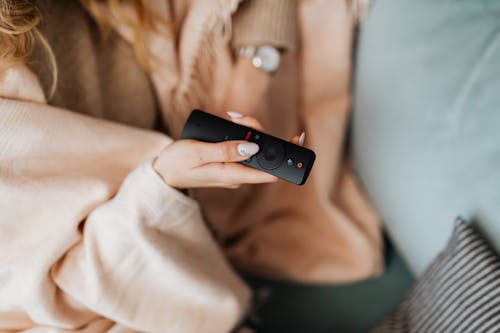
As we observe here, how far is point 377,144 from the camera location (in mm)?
727

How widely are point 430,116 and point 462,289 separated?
0.24 metres

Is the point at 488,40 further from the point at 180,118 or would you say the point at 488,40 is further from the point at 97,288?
the point at 97,288

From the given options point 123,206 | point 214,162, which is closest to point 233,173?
point 214,162

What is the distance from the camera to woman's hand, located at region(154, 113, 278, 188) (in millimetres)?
466

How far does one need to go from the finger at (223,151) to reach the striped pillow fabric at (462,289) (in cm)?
28

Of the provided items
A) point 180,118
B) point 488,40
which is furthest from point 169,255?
point 488,40

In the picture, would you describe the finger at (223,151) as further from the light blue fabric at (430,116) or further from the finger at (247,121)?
the light blue fabric at (430,116)

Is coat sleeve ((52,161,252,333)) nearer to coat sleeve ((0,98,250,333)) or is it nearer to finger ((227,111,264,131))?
coat sleeve ((0,98,250,333))

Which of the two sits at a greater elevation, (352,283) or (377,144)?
(377,144)

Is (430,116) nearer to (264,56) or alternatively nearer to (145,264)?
(264,56)

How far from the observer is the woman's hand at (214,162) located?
1.53 ft

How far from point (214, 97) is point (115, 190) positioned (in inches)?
8.8

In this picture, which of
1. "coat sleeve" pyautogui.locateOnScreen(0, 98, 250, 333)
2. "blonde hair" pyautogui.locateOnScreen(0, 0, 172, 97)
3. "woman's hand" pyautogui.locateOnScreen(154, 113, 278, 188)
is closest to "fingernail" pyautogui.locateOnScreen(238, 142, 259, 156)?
"woman's hand" pyautogui.locateOnScreen(154, 113, 278, 188)

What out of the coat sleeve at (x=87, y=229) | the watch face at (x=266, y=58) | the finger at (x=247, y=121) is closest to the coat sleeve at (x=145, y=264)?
the coat sleeve at (x=87, y=229)
